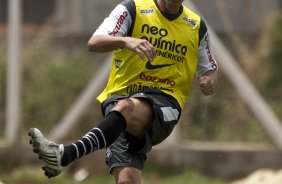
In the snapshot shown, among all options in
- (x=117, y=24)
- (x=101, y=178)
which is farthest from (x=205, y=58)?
(x=101, y=178)

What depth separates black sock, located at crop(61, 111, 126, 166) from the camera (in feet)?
22.4

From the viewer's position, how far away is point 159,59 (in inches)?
296

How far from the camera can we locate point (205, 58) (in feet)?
25.8

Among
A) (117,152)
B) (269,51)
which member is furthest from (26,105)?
(117,152)

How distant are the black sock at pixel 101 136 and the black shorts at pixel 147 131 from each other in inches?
12.8

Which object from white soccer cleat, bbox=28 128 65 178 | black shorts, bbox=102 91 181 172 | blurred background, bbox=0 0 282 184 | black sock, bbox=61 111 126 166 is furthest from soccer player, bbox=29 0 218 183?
blurred background, bbox=0 0 282 184

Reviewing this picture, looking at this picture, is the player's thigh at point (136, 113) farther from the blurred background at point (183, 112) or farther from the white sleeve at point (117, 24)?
the blurred background at point (183, 112)

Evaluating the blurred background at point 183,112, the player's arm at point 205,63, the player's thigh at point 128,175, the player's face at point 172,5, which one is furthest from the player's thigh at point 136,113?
the blurred background at point 183,112

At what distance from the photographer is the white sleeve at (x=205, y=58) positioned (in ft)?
25.7

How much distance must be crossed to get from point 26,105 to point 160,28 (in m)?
8.08

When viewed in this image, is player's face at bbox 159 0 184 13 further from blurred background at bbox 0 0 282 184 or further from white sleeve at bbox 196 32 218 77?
blurred background at bbox 0 0 282 184

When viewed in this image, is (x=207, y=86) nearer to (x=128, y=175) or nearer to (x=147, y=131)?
(x=147, y=131)

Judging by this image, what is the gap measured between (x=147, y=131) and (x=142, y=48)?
2.32ft

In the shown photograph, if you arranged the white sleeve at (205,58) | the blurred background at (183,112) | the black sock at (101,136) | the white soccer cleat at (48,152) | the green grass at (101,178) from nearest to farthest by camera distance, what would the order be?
the white soccer cleat at (48,152) < the black sock at (101,136) < the white sleeve at (205,58) < the green grass at (101,178) < the blurred background at (183,112)
